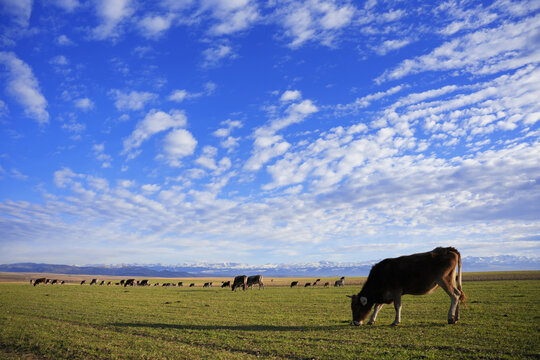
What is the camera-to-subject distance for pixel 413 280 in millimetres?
14352

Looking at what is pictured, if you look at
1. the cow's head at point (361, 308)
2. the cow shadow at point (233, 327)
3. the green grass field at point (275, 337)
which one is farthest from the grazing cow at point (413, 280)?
the cow shadow at point (233, 327)

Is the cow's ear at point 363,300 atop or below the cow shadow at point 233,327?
atop

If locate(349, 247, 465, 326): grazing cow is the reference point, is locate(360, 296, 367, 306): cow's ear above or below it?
below

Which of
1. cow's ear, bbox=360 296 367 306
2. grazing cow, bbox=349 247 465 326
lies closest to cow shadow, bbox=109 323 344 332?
cow's ear, bbox=360 296 367 306

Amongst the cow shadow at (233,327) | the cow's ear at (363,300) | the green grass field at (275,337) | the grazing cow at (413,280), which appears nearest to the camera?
the green grass field at (275,337)

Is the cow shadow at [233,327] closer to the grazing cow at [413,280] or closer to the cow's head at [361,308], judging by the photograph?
the cow's head at [361,308]

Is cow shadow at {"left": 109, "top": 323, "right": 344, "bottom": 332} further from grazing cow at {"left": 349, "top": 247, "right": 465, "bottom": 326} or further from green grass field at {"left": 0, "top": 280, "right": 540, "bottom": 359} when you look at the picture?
grazing cow at {"left": 349, "top": 247, "right": 465, "bottom": 326}

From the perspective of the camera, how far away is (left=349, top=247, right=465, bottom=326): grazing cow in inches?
552

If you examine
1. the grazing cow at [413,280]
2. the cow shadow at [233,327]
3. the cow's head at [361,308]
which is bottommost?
the cow shadow at [233,327]

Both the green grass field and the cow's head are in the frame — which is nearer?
the green grass field

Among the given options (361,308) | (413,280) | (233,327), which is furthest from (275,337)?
(413,280)

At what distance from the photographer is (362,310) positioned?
1553 cm

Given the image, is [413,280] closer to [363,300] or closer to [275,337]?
[363,300]

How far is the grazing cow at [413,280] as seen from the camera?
14.0 m
